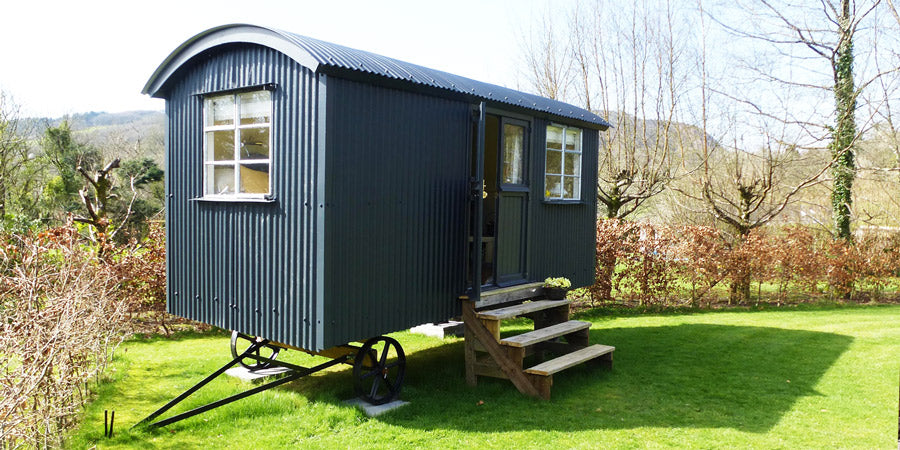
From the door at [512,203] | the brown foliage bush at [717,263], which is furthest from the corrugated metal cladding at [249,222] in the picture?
the brown foliage bush at [717,263]

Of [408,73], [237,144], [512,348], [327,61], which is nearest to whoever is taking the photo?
[327,61]

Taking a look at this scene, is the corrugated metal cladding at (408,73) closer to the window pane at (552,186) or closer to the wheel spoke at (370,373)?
the window pane at (552,186)

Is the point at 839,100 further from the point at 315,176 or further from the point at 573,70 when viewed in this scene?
the point at 315,176

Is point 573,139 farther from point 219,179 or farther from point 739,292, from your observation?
point 739,292

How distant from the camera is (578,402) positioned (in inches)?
253

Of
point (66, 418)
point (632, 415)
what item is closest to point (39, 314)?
point (66, 418)

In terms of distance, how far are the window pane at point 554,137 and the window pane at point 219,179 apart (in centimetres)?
409

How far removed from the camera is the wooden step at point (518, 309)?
6758 millimetres

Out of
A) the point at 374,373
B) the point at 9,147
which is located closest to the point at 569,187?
the point at 374,373

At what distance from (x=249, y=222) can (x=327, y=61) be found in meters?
1.80

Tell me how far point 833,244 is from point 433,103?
11.1m

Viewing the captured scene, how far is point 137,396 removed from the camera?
6578 millimetres

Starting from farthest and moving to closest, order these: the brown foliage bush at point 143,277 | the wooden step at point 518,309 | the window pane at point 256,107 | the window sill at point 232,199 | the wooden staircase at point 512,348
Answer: the brown foliage bush at point 143,277 < the wooden step at point 518,309 < the wooden staircase at point 512,348 < the window pane at point 256,107 < the window sill at point 232,199

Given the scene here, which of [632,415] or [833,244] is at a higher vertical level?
[833,244]
